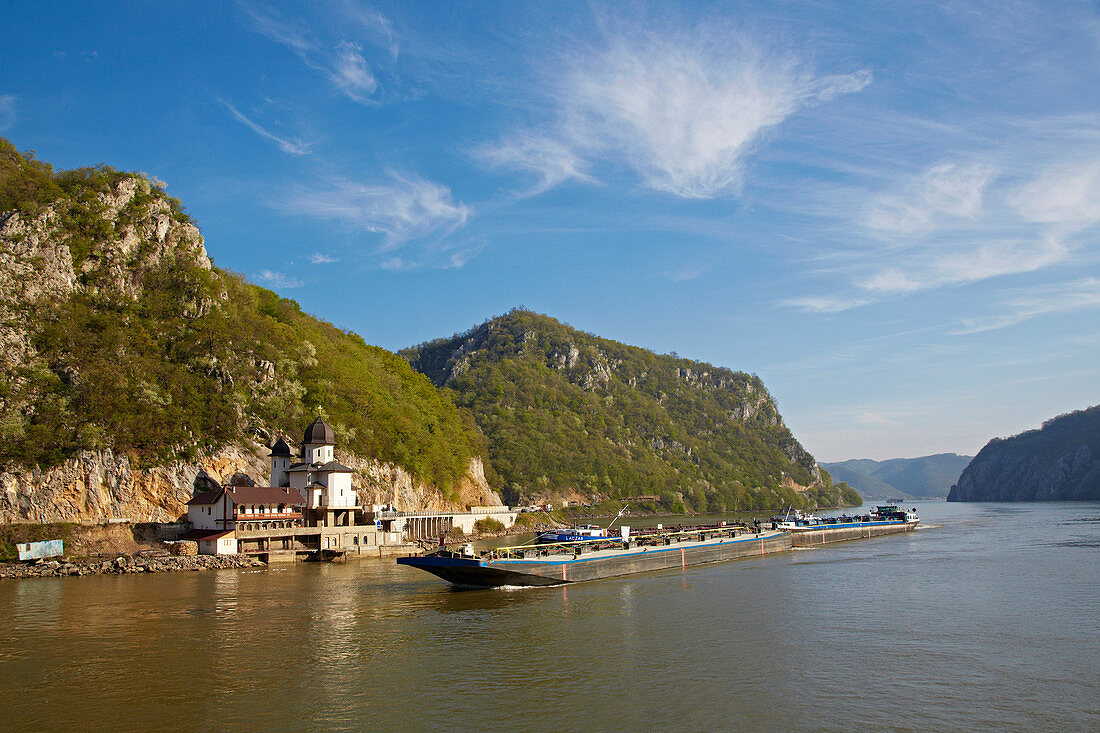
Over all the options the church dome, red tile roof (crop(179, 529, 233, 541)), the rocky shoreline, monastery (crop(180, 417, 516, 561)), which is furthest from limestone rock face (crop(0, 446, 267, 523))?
the church dome

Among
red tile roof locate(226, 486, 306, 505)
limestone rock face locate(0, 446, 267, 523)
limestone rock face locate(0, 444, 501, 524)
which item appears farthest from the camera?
red tile roof locate(226, 486, 306, 505)

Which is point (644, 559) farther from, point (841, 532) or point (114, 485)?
point (114, 485)

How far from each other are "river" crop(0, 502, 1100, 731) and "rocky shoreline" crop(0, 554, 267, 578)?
619 cm

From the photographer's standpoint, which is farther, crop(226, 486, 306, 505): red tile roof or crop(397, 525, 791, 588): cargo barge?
crop(226, 486, 306, 505): red tile roof

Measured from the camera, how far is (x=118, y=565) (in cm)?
5991

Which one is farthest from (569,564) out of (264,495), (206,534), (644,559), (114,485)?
(114,485)

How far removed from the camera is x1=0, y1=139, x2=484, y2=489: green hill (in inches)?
2788

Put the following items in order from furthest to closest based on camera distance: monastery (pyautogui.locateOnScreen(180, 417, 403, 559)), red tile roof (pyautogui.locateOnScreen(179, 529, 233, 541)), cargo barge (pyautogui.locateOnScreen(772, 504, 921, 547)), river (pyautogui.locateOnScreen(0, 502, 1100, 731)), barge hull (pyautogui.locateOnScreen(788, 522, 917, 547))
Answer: cargo barge (pyautogui.locateOnScreen(772, 504, 921, 547))
barge hull (pyautogui.locateOnScreen(788, 522, 917, 547))
monastery (pyautogui.locateOnScreen(180, 417, 403, 559))
red tile roof (pyautogui.locateOnScreen(179, 529, 233, 541))
river (pyautogui.locateOnScreen(0, 502, 1100, 731))

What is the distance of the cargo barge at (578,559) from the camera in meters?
47.8

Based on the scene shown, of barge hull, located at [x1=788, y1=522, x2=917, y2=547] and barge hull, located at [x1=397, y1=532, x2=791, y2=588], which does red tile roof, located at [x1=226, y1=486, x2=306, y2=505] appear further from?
barge hull, located at [x1=788, y1=522, x2=917, y2=547]

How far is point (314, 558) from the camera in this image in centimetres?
7294

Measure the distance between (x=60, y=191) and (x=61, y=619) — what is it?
69684 mm

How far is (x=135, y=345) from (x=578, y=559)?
60282 millimetres

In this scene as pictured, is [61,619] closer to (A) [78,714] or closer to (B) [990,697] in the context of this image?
(A) [78,714]
